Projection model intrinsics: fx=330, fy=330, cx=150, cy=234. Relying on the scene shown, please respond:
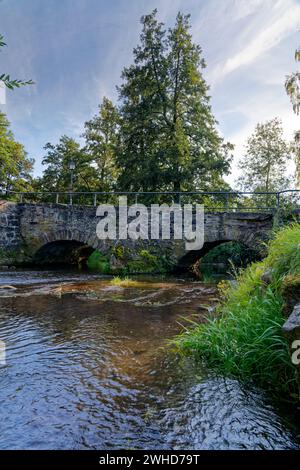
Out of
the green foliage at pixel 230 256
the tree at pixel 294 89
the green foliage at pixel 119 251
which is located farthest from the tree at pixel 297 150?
the green foliage at pixel 119 251

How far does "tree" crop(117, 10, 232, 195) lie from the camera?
64.5ft

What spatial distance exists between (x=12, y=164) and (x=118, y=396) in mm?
24758

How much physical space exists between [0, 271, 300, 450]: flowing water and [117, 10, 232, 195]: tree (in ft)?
49.3

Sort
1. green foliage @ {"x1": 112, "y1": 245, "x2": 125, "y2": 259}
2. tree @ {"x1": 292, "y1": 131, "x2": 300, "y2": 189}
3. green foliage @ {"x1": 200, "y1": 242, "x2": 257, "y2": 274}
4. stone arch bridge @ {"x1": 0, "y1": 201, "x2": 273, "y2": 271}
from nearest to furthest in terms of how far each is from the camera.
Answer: tree @ {"x1": 292, "y1": 131, "x2": 300, "y2": 189}, stone arch bridge @ {"x1": 0, "y1": 201, "x2": 273, "y2": 271}, green foliage @ {"x1": 112, "y1": 245, "x2": 125, "y2": 259}, green foliage @ {"x1": 200, "y1": 242, "x2": 257, "y2": 274}

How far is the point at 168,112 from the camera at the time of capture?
20547mm

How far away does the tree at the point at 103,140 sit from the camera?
86.1 feet

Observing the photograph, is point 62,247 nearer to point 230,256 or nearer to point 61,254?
point 61,254

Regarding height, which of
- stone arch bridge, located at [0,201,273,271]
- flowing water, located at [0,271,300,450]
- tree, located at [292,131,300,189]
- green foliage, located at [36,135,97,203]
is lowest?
flowing water, located at [0,271,300,450]

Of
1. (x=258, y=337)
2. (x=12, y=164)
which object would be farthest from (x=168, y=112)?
(x=258, y=337)

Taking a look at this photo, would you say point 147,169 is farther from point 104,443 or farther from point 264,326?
point 104,443

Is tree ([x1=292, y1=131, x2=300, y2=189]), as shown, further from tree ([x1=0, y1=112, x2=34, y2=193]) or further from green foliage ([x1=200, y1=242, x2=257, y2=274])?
tree ([x1=0, y1=112, x2=34, y2=193])

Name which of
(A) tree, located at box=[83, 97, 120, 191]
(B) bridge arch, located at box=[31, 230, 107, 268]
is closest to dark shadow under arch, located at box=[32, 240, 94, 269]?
(B) bridge arch, located at box=[31, 230, 107, 268]
